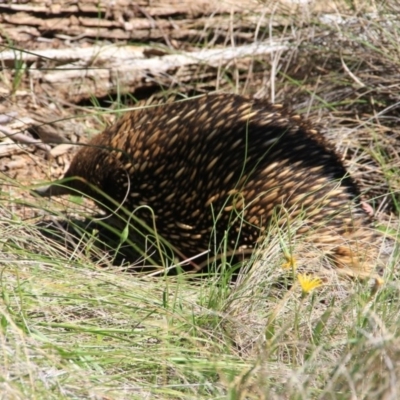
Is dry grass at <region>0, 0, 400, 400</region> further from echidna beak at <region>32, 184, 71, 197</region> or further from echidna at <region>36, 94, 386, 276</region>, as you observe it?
echidna beak at <region>32, 184, 71, 197</region>

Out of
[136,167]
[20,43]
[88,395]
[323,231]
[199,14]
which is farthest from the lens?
[199,14]

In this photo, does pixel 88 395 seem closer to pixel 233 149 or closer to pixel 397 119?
pixel 233 149

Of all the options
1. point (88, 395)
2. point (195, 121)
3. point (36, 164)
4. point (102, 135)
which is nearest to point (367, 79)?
point (195, 121)

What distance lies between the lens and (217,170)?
3424mm

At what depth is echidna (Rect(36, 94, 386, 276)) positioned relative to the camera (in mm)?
3246

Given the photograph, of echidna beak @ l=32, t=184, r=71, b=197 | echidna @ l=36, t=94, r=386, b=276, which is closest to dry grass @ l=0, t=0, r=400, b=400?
echidna @ l=36, t=94, r=386, b=276

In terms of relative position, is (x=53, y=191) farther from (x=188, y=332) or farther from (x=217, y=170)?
(x=188, y=332)

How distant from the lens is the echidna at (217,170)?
3.25 m

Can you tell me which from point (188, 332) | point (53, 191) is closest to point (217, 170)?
point (53, 191)

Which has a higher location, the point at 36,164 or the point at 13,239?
the point at 13,239

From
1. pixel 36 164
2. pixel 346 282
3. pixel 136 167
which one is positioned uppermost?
pixel 346 282

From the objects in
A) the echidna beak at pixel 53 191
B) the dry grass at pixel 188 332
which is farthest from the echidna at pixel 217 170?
the dry grass at pixel 188 332

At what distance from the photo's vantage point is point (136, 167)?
367cm

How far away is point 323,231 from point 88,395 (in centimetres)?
150
